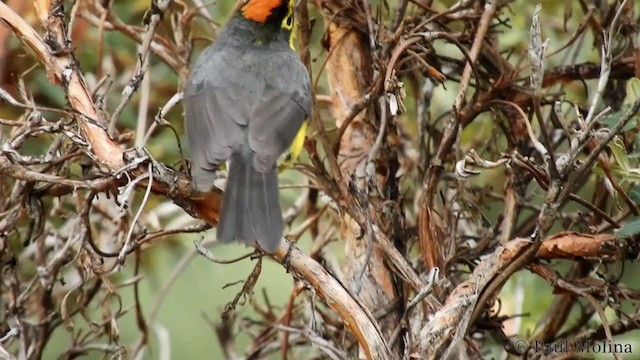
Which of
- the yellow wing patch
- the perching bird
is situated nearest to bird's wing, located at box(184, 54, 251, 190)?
the perching bird

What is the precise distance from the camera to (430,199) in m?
2.53

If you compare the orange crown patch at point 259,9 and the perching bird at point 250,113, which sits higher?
the orange crown patch at point 259,9

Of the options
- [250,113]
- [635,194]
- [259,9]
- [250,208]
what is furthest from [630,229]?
[259,9]

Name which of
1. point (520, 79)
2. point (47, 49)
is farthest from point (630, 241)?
point (47, 49)

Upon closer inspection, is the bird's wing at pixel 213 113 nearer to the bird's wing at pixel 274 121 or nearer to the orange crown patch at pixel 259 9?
the bird's wing at pixel 274 121

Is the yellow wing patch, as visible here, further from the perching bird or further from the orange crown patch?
the orange crown patch

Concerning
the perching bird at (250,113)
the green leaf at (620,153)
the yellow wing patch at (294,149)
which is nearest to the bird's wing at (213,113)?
the perching bird at (250,113)

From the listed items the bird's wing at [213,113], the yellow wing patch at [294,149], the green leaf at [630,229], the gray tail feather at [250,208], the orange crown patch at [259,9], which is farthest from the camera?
the orange crown patch at [259,9]

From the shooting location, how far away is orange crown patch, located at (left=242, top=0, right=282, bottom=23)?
10.2 ft

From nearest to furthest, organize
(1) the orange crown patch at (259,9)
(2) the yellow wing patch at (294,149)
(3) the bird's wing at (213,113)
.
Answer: (3) the bird's wing at (213,113)
(2) the yellow wing patch at (294,149)
(1) the orange crown patch at (259,9)

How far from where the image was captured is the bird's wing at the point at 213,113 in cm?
259

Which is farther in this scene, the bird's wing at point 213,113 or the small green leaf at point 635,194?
the bird's wing at point 213,113

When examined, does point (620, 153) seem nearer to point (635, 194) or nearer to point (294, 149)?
point (635, 194)

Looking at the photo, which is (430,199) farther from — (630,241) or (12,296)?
(12,296)
